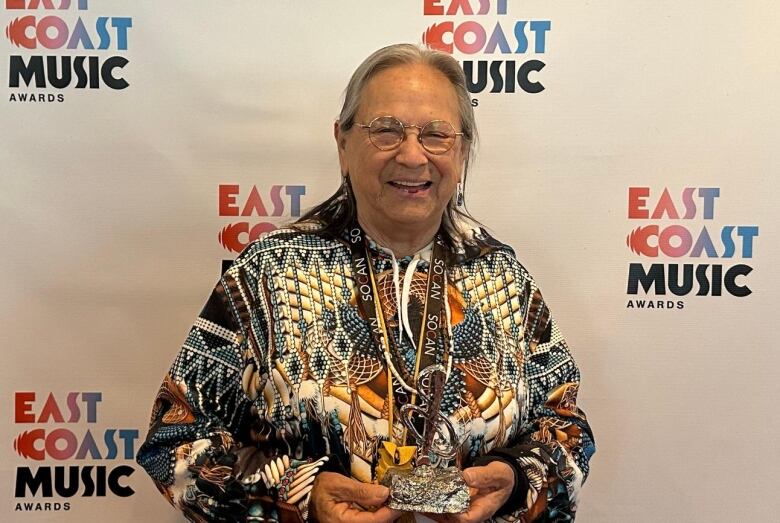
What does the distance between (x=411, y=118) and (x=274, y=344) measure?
1.32ft

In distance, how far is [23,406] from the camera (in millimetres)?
1678

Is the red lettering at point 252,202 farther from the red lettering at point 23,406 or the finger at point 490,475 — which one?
the finger at point 490,475

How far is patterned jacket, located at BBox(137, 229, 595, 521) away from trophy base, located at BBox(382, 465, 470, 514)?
79mm

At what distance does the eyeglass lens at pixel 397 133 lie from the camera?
1.21 m

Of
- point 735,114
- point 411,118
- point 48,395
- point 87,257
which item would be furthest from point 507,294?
point 48,395

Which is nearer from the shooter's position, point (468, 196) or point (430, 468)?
point (430, 468)

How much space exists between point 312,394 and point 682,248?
3.11ft

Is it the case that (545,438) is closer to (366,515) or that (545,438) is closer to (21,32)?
(366,515)

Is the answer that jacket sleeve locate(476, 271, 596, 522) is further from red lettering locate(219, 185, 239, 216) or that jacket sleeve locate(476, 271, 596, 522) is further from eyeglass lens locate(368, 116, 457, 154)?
red lettering locate(219, 185, 239, 216)

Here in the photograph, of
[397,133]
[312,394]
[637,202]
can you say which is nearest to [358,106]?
[397,133]

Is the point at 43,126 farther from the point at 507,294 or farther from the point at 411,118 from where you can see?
the point at 507,294

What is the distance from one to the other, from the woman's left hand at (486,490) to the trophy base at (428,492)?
0.03 meters

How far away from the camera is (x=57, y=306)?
1.67 metres

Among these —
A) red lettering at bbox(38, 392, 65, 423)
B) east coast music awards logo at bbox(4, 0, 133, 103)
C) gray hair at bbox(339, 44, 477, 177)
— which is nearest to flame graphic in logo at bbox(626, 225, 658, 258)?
gray hair at bbox(339, 44, 477, 177)
